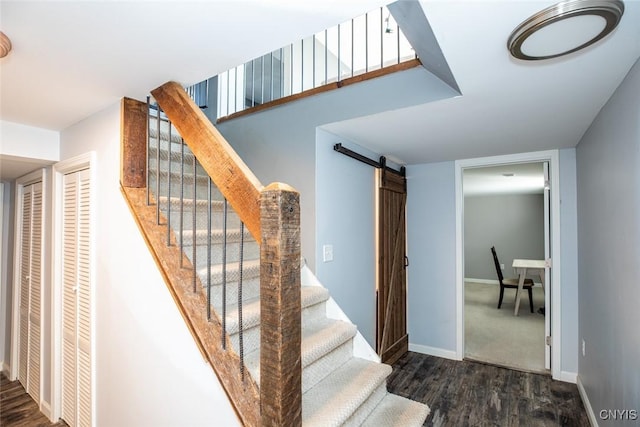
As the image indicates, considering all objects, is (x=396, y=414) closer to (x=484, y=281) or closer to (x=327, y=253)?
(x=327, y=253)

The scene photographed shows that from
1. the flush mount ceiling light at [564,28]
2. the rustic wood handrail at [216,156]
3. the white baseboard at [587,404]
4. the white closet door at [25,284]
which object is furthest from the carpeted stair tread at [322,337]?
the white closet door at [25,284]

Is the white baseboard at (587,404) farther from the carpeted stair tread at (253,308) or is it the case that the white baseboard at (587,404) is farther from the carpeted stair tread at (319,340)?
the carpeted stair tread at (253,308)

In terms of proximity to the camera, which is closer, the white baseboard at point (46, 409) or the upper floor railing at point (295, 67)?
the white baseboard at point (46, 409)

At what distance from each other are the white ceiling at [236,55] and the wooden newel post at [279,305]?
63 centimetres

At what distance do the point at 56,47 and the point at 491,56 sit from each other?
5.93 feet

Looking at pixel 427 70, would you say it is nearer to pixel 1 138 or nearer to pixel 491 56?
pixel 491 56

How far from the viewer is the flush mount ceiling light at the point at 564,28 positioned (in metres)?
1.05

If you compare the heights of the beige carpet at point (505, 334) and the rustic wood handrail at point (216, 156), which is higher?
the rustic wood handrail at point (216, 156)

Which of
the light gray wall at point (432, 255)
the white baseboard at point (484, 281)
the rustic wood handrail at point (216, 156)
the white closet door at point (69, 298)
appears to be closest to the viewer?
the rustic wood handrail at point (216, 156)

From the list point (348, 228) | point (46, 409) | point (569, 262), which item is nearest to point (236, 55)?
point (348, 228)

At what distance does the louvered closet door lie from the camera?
7.02 ft

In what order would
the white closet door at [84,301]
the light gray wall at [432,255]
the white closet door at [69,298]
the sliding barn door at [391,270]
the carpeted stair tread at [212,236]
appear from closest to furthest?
the carpeted stair tread at [212,236] < the white closet door at [84,301] < the white closet door at [69,298] < the sliding barn door at [391,270] < the light gray wall at [432,255]

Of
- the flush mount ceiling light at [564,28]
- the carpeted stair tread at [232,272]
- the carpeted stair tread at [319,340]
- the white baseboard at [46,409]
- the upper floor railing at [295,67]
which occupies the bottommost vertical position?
the white baseboard at [46,409]

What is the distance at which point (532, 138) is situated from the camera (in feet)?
8.76
